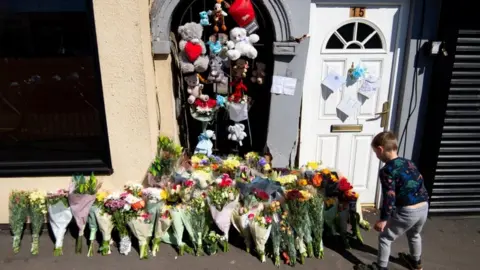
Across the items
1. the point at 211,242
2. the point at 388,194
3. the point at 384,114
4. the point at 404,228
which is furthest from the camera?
the point at 384,114

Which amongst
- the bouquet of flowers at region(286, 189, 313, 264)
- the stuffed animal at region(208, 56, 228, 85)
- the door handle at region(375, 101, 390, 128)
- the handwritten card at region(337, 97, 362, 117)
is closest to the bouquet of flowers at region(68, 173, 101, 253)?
the stuffed animal at region(208, 56, 228, 85)

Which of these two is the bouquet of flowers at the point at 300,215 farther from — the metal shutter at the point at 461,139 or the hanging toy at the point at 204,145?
the metal shutter at the point at 461,139

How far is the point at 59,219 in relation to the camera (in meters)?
4.22

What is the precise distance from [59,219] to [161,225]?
3.52 feet

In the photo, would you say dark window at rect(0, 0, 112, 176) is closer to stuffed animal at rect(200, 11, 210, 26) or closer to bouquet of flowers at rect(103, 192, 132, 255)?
bouquet of flowers at rect(103, 192, 132, 255)

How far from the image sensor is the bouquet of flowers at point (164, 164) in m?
4.36

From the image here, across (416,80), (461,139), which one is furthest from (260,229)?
(461,139)

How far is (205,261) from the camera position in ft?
13.4

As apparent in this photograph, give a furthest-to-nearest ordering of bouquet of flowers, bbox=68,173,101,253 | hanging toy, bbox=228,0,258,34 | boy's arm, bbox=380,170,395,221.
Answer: hanging toy, bbox=228,0,258,34 < bouquet of flowers, bbox=68,173,101,253 < boy's arm, bbox=380,170,395,221

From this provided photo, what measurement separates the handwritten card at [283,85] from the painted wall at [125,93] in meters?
1.25

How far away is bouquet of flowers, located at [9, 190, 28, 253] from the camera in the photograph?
13.8 ft

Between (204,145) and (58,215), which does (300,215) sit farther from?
(58,215)

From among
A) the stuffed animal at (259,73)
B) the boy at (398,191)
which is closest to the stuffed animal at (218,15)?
the stuffed animal at (259,73)

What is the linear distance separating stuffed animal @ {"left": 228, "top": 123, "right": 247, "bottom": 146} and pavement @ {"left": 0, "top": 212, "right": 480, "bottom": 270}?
1.28m
